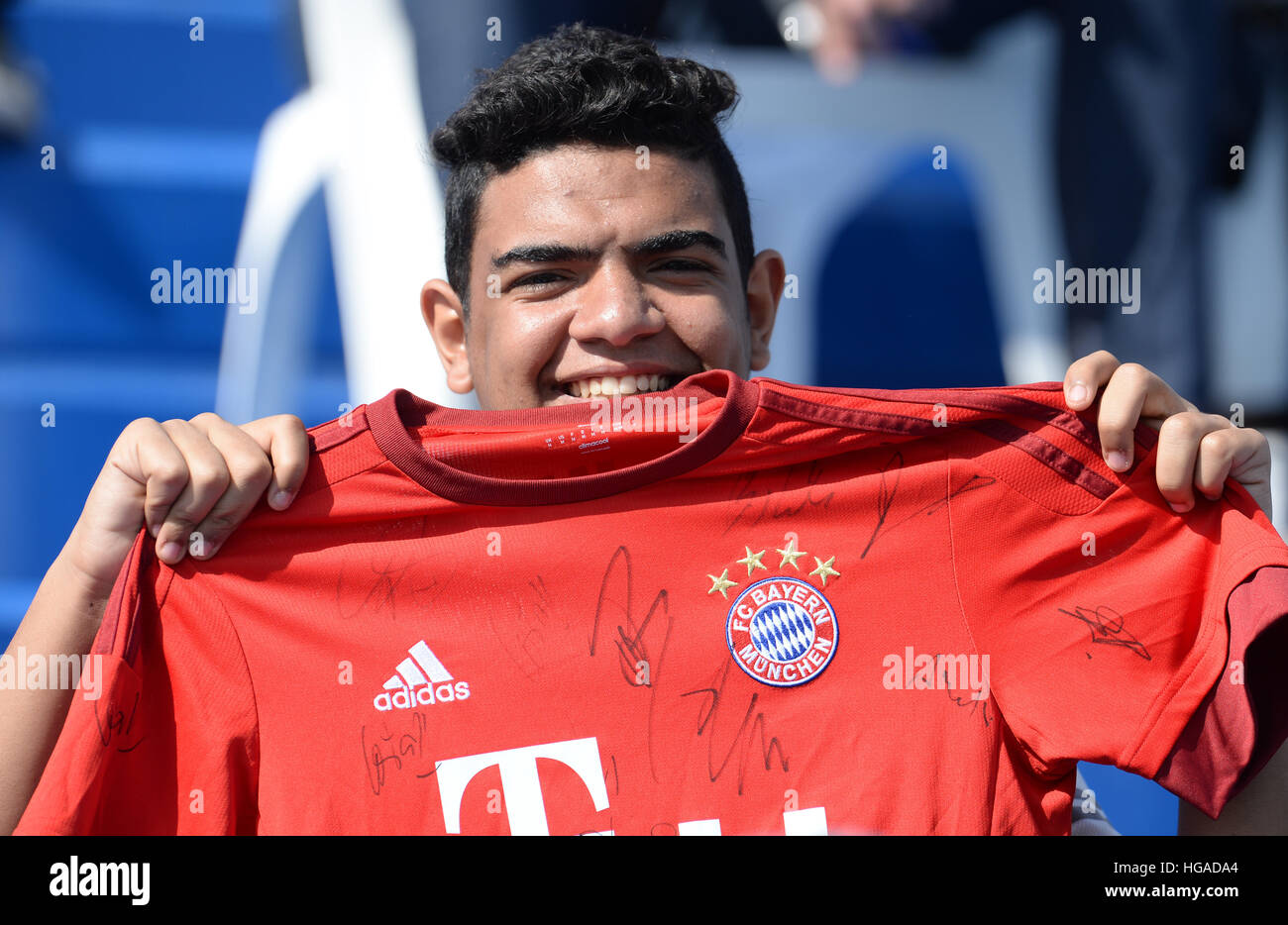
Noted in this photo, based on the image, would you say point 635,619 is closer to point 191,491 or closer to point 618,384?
point 618,384

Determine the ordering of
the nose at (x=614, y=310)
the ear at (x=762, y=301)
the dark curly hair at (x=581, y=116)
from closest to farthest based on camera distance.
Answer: the nose at (x=614, y=310)
the dark curly hair at (x=581, y=116)
the ear at (x=762, y=301)

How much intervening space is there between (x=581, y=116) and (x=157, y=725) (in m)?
0.79

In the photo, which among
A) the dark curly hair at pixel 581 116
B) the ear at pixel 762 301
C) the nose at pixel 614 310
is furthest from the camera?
the ear at pixel 762 301

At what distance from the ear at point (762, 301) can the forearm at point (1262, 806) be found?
0.70m

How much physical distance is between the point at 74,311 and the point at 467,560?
8.21 feet

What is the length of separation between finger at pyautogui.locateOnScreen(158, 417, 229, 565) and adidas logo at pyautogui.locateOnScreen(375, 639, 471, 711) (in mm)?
237

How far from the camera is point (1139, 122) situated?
2590 mm

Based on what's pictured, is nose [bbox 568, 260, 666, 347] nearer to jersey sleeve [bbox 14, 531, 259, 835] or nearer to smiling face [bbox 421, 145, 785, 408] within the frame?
smiling face [bbox 421, 145, 785, 408]

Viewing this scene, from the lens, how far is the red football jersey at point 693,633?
3.33 feet
